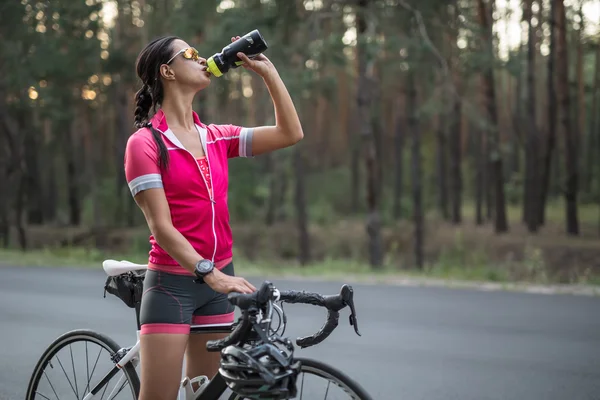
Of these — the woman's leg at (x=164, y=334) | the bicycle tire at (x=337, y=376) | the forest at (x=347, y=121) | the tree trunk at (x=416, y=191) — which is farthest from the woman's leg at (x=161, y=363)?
the tree trunk at (x=416, y=191)

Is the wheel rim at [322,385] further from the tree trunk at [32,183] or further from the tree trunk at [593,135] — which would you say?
the tree trunk at [593,135]

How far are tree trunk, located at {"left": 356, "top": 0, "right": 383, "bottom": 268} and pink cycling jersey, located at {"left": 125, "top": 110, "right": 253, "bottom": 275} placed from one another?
1599 centimetres

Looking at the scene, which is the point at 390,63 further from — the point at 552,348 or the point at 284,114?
the point at 284,114

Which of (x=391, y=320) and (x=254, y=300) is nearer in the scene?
(x=254, y=300)

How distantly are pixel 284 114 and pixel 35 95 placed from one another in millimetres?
27733

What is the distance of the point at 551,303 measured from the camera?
487 inches

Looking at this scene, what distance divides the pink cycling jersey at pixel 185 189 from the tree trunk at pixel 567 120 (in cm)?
2722

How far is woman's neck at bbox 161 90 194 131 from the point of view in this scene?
361 centimetres

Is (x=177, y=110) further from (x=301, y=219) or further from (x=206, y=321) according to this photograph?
(x=301, y=219)

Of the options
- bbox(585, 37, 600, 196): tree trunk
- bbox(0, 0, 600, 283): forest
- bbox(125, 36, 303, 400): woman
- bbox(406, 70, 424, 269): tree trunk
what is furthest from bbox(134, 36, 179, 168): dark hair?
bbox(585, 37, 600, 196): tree trunk

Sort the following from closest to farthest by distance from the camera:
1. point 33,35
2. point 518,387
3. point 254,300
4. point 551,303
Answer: point 254,300, point 518,387, point 551,303, point 33,35

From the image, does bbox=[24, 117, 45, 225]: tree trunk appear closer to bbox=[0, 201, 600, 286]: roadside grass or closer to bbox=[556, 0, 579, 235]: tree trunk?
bbox=[0, 201, 600, 286]: roadside grass

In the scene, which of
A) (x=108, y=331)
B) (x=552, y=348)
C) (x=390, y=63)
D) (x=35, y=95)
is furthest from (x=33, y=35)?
(x=552, y=348)

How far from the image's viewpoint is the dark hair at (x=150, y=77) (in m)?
3.60
